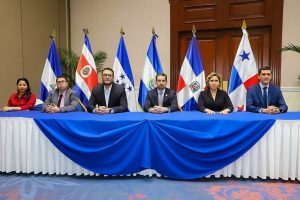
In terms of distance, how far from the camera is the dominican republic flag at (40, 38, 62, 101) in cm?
418

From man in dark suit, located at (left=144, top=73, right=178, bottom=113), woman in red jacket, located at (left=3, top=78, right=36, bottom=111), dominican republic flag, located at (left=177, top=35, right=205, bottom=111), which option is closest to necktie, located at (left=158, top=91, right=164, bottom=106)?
man in dark suit, located at (left=144, top=73, right=178, bottom=113)

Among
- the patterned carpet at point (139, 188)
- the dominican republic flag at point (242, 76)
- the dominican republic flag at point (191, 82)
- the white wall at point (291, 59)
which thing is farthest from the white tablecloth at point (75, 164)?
the white wall at point (291, 59)

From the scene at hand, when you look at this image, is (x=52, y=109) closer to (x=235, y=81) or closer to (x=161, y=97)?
(x=161, y=97)

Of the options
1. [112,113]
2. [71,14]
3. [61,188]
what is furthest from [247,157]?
[71,14]

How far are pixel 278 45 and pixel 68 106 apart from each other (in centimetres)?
368

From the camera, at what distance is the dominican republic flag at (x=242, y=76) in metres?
3.73

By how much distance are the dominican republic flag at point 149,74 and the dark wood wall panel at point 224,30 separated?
2.66ft

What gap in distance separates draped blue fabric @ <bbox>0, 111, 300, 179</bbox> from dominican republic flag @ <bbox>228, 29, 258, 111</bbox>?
131 cm

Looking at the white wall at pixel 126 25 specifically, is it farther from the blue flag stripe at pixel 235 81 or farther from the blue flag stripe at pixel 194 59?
the blue flag stripe at pixel 235 81

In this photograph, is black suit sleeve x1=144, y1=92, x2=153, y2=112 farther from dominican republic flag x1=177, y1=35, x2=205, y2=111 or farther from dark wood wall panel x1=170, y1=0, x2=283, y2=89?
dark wood wall panel x1=170, y1=0, x2=283, y2=89

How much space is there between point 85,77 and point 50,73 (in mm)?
646

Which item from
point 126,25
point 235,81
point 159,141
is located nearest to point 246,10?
point 235,81

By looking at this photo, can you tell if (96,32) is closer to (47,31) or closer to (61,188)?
(47,31)

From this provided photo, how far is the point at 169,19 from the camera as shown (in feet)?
16.3
